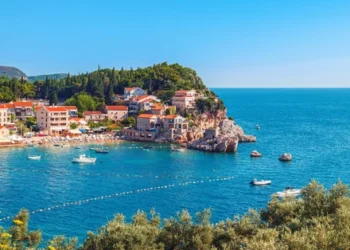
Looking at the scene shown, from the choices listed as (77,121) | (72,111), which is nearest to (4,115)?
(72,111)

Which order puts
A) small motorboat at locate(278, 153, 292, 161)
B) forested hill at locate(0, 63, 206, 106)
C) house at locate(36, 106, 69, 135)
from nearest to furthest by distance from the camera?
small motorboat at locate(278, 153, 292, 161) < house at locate(36, 106, 69, 135) < forested hill at locate(0, 63, 206, 106)

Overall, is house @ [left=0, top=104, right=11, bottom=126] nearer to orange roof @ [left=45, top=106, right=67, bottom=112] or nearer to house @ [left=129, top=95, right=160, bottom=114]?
orange roof @ [left=45, top=106, right=67, bottom=112]

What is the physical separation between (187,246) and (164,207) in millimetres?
13097

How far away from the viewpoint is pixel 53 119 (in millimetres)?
63656

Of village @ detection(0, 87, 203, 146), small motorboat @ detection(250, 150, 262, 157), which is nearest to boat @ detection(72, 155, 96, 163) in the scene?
village @ detection(0, 87, 203, 146)

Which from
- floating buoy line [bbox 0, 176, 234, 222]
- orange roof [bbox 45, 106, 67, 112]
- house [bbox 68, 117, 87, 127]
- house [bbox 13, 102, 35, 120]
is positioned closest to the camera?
floating buoy line [bbox 0, 176, 234, 222]

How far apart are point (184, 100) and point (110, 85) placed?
54.6 feet

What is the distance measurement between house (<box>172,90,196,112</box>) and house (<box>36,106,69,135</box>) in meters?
16.4

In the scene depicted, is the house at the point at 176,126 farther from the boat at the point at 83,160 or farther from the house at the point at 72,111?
the boat at the point at 83,160

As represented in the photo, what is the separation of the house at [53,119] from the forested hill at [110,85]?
10.5m

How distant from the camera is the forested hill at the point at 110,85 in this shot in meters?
77.1

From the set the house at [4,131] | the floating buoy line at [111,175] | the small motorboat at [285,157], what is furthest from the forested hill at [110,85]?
the floating buoy line at [111,175]

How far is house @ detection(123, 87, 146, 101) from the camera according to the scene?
255 ft

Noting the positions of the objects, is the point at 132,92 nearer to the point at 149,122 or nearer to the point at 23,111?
Result: the point at 149,122
